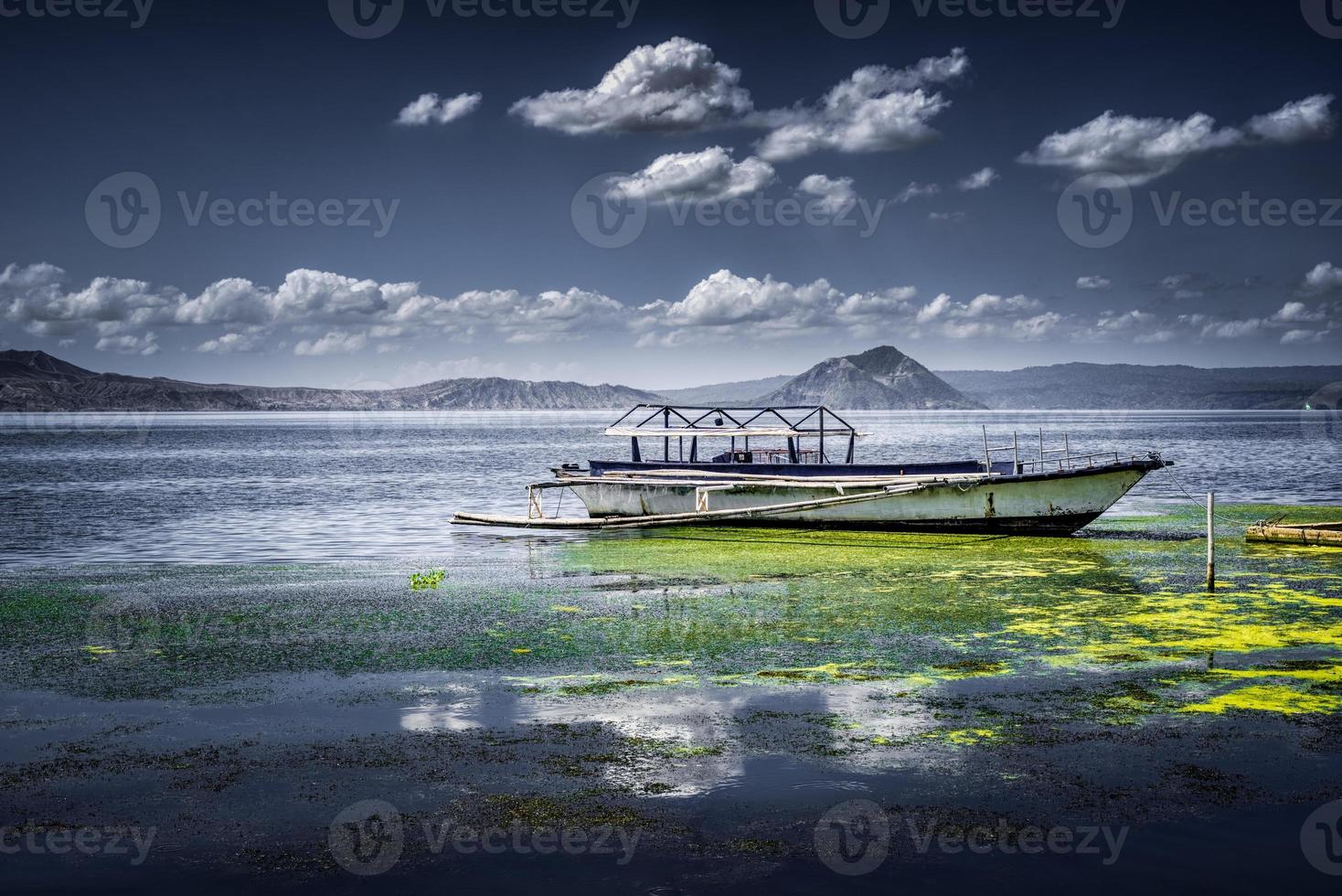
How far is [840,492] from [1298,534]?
12977 mm

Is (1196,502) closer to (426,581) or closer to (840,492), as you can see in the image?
(840,492)

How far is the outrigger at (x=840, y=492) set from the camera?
3094 centimetres

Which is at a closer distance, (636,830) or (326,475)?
(636,830)

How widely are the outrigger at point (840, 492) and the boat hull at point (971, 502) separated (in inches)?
1.2

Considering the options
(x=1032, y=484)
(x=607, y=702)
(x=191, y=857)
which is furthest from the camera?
(x=1032, y=484)

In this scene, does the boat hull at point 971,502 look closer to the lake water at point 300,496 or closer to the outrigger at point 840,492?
the outrigger at point 840,492

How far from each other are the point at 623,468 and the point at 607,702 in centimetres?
2863

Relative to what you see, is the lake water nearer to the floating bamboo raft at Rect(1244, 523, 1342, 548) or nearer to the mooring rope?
the mooring rope

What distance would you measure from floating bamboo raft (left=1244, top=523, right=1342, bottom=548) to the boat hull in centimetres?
334

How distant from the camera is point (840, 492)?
34.0 m

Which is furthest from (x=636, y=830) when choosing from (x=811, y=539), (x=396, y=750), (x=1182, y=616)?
(x=811, y=539)

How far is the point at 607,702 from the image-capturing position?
12.7m

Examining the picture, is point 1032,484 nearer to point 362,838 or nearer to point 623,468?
point 623,468

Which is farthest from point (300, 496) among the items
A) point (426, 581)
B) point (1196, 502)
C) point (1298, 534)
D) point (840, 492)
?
point (1298, 534)
